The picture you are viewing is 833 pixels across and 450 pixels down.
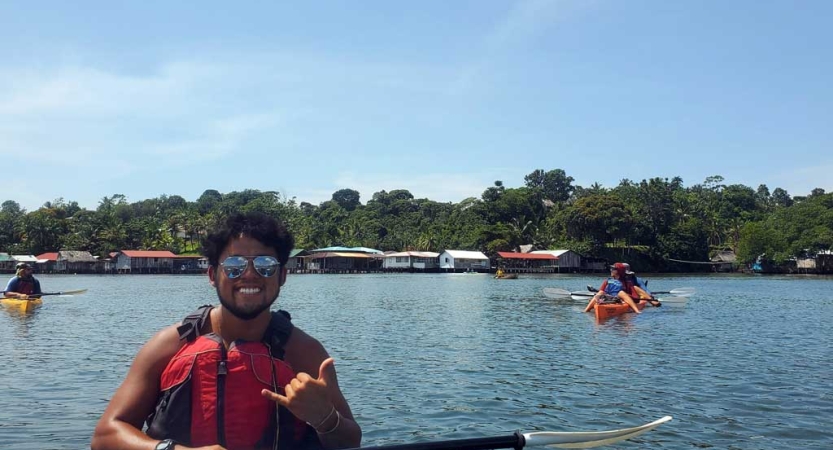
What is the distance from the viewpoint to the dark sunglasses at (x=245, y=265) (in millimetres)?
3709

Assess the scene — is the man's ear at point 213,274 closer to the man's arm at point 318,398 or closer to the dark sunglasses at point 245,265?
the dark sunglasses at point 245,265

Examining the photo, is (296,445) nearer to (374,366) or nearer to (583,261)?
(374,366)

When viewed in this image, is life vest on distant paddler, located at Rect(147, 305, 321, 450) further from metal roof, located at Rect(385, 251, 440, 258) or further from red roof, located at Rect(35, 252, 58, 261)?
red roof, located at Rect(35, 252, 58, 261)

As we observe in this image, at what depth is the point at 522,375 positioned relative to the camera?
41.7 feet

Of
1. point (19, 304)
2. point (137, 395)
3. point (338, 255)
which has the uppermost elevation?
point (338, 255)

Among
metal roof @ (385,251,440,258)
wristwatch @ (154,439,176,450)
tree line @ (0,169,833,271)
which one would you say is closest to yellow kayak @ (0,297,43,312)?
wristwatch @ (154,439,176,450)

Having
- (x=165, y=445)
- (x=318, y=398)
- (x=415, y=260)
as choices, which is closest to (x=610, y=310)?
(x=318, y=398)

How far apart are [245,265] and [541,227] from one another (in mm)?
111121

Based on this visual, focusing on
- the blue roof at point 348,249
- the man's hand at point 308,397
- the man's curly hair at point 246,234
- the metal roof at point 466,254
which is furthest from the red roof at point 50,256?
the man's hand at point 308,397

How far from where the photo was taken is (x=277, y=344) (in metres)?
3.82

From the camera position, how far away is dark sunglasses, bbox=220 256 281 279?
371 centimetres

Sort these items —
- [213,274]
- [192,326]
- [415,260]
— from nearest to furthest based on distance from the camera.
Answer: [192,326], [213,274], [415,260]

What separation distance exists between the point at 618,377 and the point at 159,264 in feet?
312

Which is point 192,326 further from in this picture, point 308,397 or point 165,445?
point 308,397
